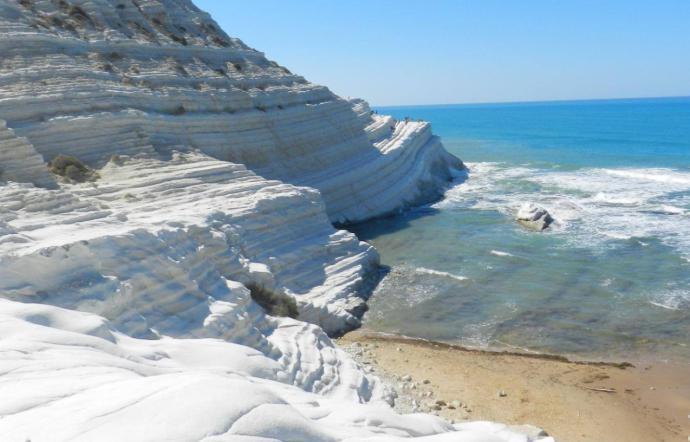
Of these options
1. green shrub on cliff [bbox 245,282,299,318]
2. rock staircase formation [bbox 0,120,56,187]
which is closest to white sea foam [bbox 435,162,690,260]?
green shrub on cliff [bbox 245,282,299,318]

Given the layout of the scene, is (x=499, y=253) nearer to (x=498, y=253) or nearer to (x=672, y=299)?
(x=498, y=253)

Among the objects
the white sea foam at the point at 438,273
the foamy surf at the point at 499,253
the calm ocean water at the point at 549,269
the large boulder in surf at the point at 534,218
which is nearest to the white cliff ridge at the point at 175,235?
the white sea foam at the point at 438,273

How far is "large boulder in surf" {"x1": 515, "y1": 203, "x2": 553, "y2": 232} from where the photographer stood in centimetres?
2812

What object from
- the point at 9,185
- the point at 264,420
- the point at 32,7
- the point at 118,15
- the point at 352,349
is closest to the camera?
the point at 264,420

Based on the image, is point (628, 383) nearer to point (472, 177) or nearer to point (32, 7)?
point (32, 7)

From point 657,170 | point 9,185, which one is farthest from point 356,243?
point 657,170

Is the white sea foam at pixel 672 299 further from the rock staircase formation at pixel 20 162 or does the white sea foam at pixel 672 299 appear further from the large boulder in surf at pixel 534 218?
the rock staircase formation at pixel 20 162

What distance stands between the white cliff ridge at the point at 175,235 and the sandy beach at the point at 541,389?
148 centimetres

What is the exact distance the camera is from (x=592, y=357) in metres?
16.0

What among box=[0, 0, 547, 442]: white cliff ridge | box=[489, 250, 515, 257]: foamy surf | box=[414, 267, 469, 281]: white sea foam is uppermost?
box=[0, 0, 547, 442]: white cliff ridge

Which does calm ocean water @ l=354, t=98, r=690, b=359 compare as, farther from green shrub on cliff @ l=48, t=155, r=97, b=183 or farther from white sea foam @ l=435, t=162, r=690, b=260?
green shrub on cliff @ l=48, t=155, r=97, b=183

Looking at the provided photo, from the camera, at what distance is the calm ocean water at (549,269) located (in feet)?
56.9

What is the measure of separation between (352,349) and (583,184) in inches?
1168

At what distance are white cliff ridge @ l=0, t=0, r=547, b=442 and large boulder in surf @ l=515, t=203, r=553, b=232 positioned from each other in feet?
21.1
